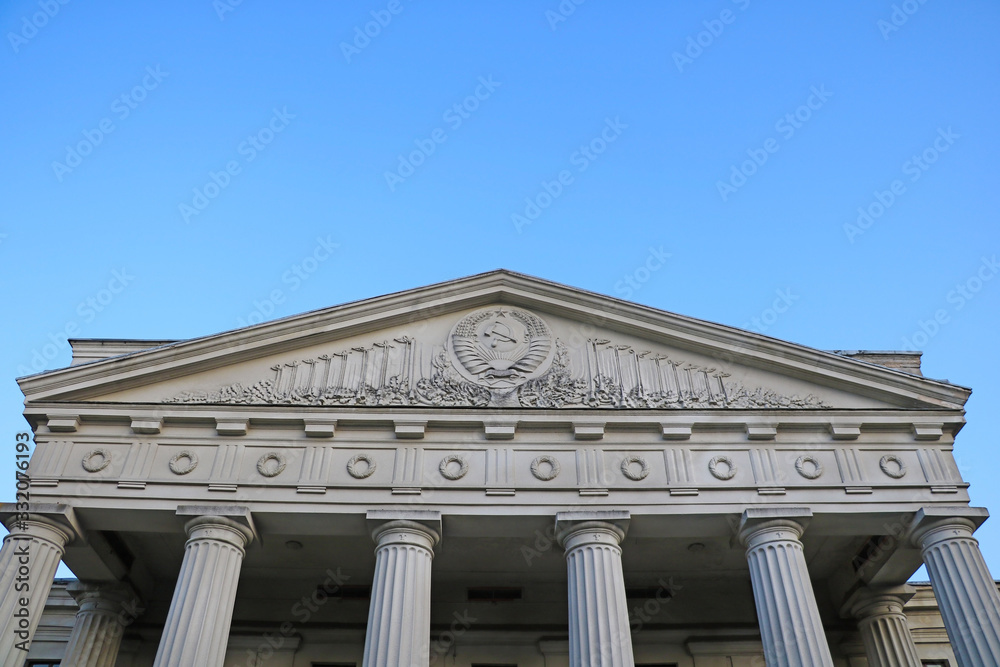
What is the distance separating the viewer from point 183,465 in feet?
60.1

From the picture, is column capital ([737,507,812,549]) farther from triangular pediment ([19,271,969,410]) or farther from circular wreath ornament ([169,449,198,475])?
circular wreath ornament ([169,449,198,475])

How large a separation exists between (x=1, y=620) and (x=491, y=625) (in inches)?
425

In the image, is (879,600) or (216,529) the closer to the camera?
(216,529)

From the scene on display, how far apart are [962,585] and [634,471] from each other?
6.87m

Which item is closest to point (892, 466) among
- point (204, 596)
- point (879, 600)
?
point (879, 600)

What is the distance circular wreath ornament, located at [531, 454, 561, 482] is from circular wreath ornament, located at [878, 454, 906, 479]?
7259 millimetres

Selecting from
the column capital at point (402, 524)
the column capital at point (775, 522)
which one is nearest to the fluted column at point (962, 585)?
the column capital at point (775, 522)

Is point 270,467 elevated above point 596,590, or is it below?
above

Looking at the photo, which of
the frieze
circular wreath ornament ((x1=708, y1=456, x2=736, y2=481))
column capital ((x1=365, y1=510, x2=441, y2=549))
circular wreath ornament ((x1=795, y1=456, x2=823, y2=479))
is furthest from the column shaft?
column capital ((x1=365, y1=510, x2=441, y2=549))

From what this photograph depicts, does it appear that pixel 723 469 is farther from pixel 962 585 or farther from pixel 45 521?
pixel 45 521

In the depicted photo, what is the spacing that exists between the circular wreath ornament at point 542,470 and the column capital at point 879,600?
28.2 ft

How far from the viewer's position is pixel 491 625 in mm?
20969

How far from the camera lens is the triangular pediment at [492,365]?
63.1 ft

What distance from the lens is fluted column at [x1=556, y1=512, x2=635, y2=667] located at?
1582 cm
